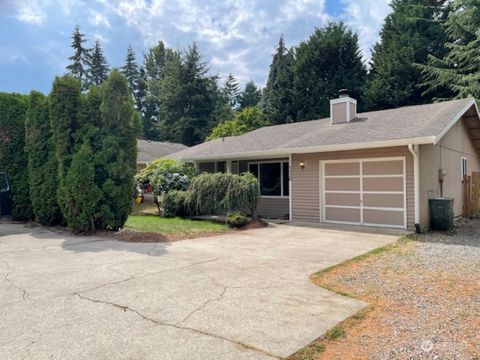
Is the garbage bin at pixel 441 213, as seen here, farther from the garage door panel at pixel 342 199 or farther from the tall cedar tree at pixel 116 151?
the tall cedar tree at pixel 116 151

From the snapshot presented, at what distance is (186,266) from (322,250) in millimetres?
2977

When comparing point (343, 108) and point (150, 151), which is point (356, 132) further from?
point (150, 151)

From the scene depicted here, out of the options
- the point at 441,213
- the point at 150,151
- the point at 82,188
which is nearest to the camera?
the point at 82,188

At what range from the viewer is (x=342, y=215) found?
36.4 ft

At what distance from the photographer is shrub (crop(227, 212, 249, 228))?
35.7ft

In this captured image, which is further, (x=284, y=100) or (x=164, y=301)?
(x=284, y=100)

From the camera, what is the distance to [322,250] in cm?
736

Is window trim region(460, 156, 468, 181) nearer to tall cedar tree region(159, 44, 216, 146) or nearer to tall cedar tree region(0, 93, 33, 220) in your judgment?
tall cedar tree region(0, 93, 33, 220)

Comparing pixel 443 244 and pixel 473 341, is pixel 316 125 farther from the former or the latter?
pixel 473 341

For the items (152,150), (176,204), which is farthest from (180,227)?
(152,150)

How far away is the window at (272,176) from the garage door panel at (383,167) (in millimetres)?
3268

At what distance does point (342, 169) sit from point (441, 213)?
2939mm

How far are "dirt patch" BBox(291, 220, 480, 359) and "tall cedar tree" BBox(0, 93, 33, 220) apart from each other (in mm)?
10047

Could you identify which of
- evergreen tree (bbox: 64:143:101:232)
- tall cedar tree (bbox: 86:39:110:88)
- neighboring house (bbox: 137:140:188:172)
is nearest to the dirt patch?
evergreen tree (bbox: 64:143:101:232)
